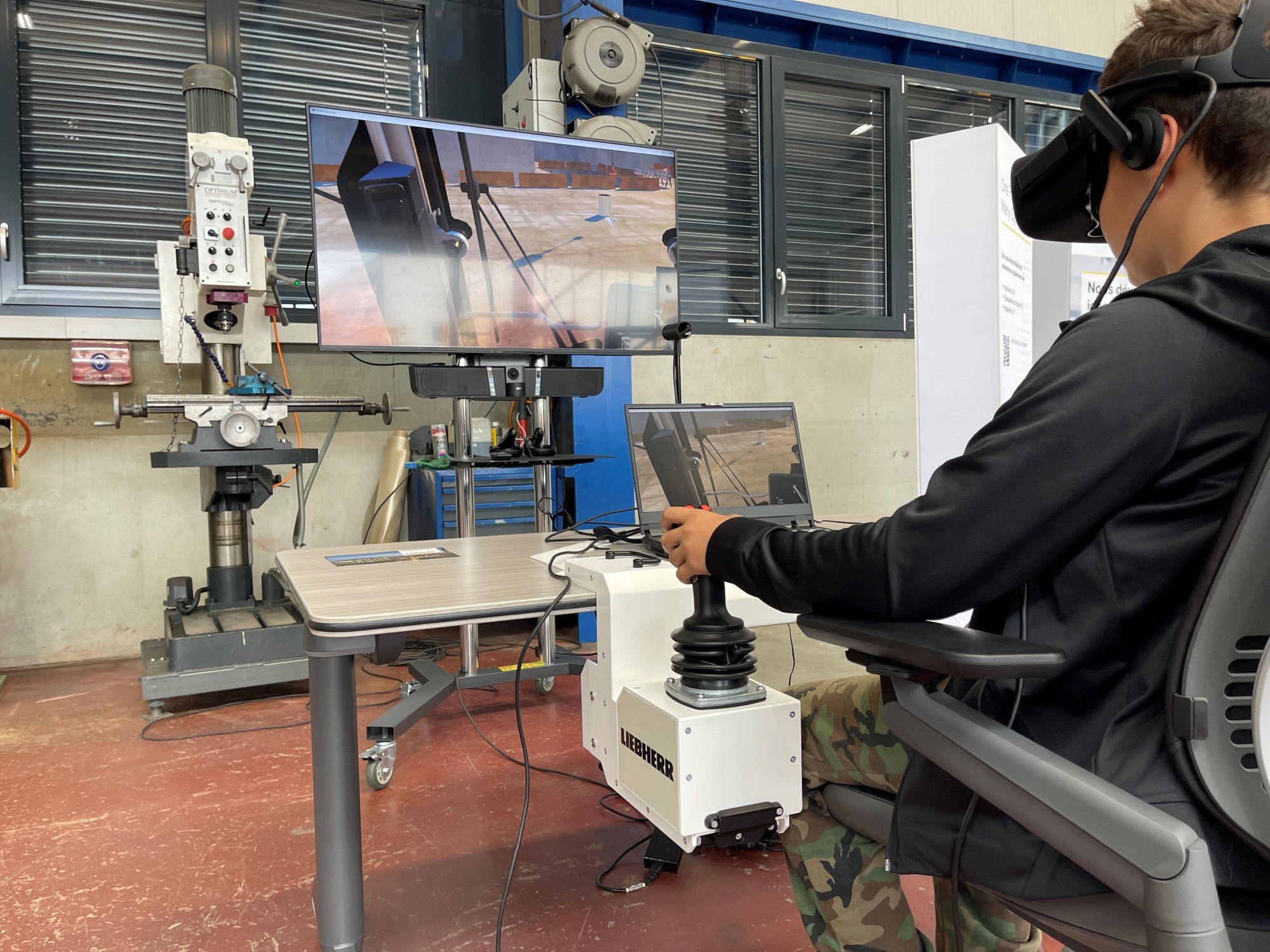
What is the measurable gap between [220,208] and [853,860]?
8.63ft

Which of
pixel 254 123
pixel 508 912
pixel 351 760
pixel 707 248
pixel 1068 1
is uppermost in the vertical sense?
pixel 1068 1

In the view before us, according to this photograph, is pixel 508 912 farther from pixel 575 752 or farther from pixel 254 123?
pixel 254 123

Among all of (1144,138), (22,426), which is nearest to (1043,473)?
(1144,138)

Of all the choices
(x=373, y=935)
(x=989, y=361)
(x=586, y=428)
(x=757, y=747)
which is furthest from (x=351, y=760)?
(x=586, y=428)

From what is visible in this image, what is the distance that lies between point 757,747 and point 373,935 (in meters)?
0.98

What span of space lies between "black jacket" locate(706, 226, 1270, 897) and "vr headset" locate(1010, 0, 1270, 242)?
140 millimetres

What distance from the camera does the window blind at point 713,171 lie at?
4090 mm

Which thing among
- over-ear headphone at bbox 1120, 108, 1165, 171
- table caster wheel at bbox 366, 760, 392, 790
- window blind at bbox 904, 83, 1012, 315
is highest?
window blind at bbox 904, 83, 1012, 315

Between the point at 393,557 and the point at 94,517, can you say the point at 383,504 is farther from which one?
the point at 393,557

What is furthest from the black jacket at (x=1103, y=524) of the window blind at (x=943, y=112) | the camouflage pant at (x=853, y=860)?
the window blind at (x=943, y=112)

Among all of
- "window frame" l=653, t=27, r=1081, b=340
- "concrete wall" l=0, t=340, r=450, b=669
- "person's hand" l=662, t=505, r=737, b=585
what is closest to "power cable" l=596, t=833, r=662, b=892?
"person's hand" l=662, t=505, r=737, b=585

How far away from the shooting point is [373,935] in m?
1.53

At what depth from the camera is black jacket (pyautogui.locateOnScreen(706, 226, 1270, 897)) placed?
0.65 meters

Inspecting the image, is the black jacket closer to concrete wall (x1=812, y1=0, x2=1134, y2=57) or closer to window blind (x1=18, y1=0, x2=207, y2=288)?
window blind (x1=18, y1=0, x2=207, y2=288)
